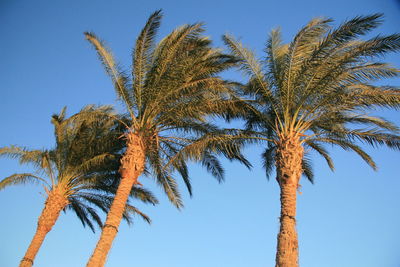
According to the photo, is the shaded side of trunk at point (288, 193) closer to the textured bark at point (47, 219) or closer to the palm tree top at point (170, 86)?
the palm tree top at point (170, 86)

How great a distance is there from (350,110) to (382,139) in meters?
1.25

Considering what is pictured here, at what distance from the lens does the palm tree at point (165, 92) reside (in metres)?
11.5

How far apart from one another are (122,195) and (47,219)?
15.7 ft

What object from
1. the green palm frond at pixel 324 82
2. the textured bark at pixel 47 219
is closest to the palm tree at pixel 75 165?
the textured bark at pixel 47 219

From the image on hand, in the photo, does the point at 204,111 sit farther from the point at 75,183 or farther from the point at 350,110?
the point at 75,183

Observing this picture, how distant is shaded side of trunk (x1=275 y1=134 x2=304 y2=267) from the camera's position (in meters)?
8.40

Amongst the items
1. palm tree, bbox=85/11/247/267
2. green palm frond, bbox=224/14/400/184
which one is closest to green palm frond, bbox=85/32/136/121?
palm tree, bbox=85/11/247/267

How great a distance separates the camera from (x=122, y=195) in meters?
10.8

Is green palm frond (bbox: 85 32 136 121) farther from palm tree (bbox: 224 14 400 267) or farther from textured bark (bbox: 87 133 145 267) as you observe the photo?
palm tree (bbox: 224 14 400 267)

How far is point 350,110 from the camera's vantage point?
10.7 metres

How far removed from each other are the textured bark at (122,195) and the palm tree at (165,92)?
0.03 metres

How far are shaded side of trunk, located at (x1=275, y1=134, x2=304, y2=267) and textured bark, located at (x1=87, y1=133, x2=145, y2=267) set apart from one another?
14.7ft

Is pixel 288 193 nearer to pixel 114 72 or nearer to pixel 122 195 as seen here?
pixel 122 195

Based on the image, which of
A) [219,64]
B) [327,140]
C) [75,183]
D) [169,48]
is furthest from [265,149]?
[75,183]
